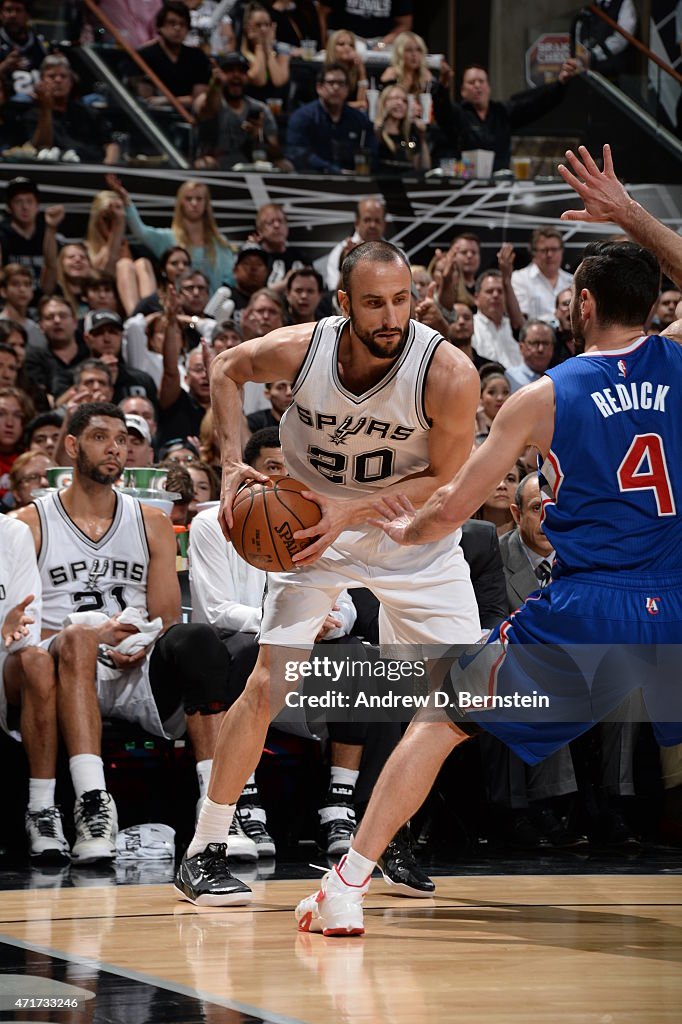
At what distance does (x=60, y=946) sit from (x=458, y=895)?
155cm

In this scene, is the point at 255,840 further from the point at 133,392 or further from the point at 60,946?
the point at 133,392

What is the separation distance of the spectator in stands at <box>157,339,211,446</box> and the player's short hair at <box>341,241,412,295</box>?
4.52m

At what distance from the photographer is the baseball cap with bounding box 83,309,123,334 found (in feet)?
29.3

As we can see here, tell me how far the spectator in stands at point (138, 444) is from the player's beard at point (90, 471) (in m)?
1.14

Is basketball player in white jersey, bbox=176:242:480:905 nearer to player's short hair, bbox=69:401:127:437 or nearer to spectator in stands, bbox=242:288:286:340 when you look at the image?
player's short hair, bbox=69:401:127:437

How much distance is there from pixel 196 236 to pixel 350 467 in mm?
6697

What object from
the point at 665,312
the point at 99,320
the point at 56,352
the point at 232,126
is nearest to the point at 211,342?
the point at 99,320

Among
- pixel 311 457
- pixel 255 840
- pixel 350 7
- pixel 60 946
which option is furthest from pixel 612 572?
pixel 350 7

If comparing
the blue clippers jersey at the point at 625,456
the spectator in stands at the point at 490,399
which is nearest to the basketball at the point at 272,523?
the blue clippers jersey at the point at 625,456

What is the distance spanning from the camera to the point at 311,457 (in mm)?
4555

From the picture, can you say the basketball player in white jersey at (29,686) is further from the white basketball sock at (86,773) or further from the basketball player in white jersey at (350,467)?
the basketball player in white jersey at (350,467)

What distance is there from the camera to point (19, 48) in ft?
41.4

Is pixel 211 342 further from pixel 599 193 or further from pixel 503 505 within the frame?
pixel 599 193

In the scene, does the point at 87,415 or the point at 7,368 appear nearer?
the point at 87,415
